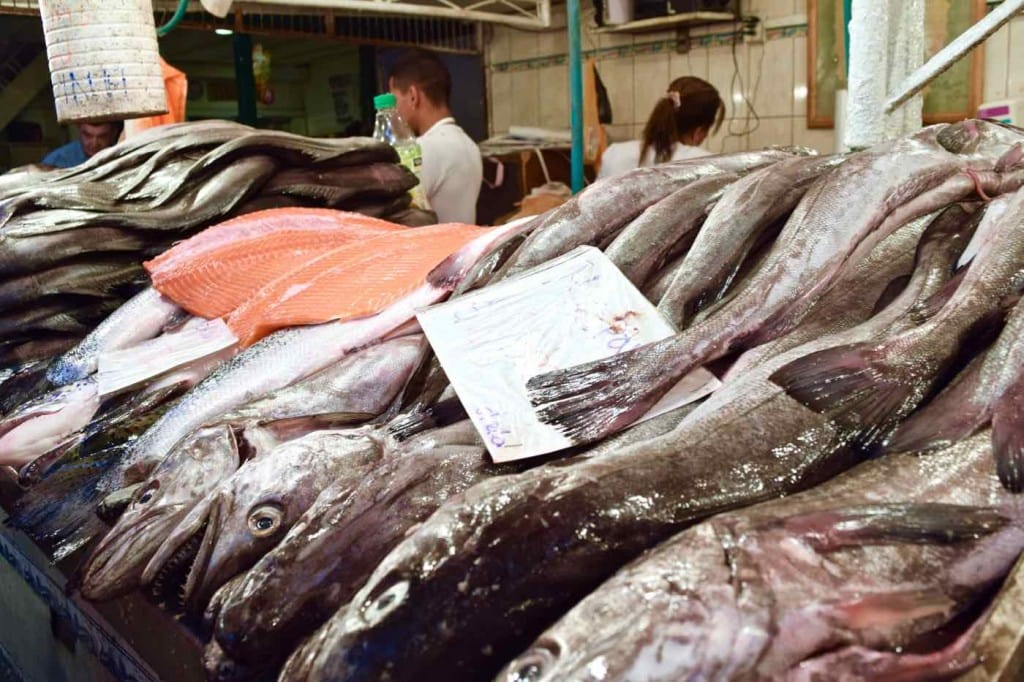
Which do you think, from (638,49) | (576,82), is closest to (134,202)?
(576,82)

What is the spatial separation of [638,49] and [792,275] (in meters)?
6.99

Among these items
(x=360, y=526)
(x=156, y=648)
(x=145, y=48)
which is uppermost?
(x=145, y=48)

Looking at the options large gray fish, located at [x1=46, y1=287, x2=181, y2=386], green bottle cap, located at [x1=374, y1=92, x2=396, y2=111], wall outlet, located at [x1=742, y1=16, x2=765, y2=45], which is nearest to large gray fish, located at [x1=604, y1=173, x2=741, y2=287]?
large gray fish, located at [x1=46, y1=287, x2=181, y2=386]

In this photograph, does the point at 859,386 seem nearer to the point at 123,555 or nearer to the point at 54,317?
the point at 123,555

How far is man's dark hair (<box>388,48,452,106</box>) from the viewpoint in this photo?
224 inches

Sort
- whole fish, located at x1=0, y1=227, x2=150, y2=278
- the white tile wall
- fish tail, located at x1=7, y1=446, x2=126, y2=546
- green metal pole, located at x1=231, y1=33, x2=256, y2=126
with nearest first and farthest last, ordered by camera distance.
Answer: fish tail, located at x1=7, y1=446, x2=126, y2=546, whole fish, located at x1=0, y1=227, x2=150, y2=278, the white tile wall, green metal pole, located at x1=231, y1=33, x2=256, y2=126

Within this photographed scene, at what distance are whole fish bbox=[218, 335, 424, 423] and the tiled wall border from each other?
20.2 ft

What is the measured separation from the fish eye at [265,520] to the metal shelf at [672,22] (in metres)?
6.57

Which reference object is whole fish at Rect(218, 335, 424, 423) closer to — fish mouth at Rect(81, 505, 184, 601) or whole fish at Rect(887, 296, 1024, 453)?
fish mouth at Rect(81, 505, 184, 601)

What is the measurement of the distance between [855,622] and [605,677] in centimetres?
24

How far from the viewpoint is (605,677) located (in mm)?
812

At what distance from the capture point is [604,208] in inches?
75.7

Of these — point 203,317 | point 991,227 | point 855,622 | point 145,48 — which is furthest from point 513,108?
point 855,622

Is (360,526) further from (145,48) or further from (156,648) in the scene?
(145,48)
